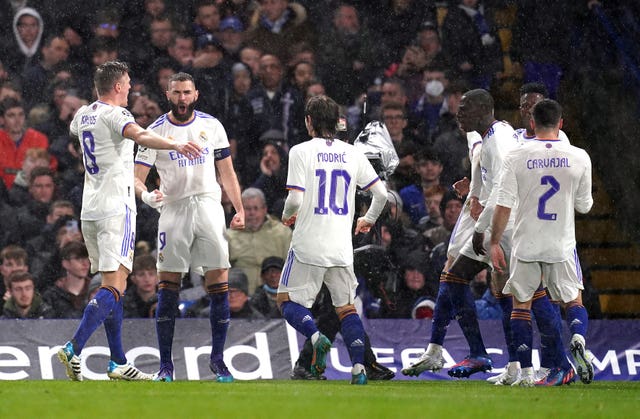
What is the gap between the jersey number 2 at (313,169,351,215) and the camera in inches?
364

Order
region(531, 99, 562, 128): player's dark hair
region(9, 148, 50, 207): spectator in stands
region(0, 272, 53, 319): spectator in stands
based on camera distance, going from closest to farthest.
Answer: region(531, 99, 562, 128): player's dark hair, region(0, 272, 53, 319): spectator in stands, region(9, 148, 50, 207): spectator in stands

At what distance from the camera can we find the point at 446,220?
13172 mm

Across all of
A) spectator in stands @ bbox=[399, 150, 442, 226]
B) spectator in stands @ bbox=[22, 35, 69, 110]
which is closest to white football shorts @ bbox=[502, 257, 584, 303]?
spectator in stands @ bbox=[399, 150, 442, 226]

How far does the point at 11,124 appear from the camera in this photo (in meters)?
14.2

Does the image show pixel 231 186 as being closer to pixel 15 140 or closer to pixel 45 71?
pixel 15 140

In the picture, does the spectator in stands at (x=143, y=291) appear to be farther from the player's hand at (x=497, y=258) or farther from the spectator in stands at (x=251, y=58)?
the player's hand at (x=497, y=258)

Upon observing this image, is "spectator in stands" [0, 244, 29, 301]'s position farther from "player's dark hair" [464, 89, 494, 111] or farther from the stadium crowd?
"player's dark hair" [464, 89, 494, 111]

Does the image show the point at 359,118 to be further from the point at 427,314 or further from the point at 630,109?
the point at 630,109

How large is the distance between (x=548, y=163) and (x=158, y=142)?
2.68 metres

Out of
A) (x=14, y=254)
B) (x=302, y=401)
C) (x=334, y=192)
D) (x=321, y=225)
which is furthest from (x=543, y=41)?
(x=302, y=401)

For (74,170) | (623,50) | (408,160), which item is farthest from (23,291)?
(623,50)

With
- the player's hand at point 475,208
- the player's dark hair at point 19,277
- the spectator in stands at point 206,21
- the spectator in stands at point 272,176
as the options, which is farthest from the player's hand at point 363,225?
the spectator in stands at point 206,21

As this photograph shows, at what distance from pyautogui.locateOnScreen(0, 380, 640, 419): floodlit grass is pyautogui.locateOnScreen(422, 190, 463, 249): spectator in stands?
12.2 ft

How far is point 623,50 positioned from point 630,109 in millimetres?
759
